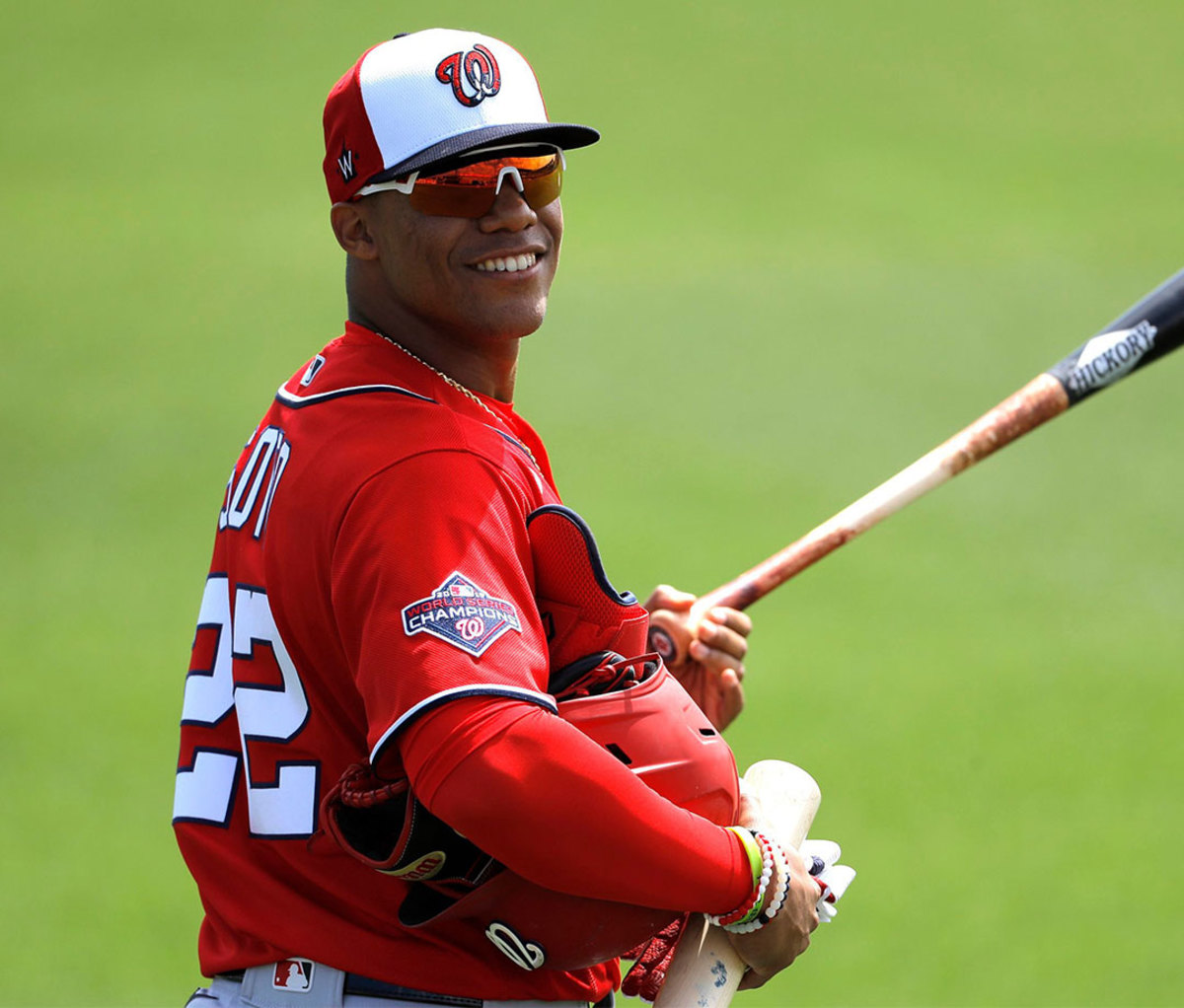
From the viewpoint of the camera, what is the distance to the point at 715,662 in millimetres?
3688

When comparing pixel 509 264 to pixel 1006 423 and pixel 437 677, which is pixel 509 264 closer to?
pixel 437 677

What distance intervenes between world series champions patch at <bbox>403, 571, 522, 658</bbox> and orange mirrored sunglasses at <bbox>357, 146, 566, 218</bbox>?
0.72 m

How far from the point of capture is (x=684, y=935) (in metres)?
2.86

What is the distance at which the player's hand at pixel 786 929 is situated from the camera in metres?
2.71

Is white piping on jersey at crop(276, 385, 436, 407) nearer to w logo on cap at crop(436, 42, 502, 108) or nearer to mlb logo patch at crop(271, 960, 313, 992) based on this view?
w logo on cap at crop(436, 42, 502, 108)

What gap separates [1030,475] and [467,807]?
11.5 metres

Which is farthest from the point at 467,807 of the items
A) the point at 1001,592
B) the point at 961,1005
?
the point at 1001,592

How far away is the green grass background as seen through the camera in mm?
8203

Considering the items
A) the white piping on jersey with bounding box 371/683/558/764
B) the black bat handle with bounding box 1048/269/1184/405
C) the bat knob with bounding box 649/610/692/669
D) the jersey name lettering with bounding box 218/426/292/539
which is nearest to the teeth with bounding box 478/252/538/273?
the jersey name lettering with bounding box 218/426/292/539

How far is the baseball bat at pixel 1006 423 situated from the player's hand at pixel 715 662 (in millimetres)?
70

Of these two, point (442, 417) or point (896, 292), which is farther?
point (896, 292)

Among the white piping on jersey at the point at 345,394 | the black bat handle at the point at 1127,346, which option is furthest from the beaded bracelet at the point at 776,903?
the black bat handle at the point at 1127,346

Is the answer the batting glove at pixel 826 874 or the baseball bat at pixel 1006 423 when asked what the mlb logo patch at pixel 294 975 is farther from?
the baseball bat at pixel 1006 423

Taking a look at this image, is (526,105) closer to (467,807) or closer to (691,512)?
(467,807)
